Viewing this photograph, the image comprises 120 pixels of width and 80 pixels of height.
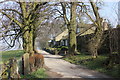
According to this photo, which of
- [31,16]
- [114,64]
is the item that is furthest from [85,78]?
[31,16]

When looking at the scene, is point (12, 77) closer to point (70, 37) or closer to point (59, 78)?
point (59, 78)

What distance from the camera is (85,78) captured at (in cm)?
801

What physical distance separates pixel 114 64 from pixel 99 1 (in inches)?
351

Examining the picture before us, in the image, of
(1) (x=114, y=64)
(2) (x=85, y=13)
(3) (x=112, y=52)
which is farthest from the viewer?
(2) (x=85, y=13)

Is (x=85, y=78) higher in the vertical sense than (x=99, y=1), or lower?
lower

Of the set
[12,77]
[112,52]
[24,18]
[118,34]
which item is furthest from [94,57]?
[12,77]

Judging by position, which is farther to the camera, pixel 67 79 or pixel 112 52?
pixel 112 52

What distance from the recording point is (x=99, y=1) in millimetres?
16406

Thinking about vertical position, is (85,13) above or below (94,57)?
above

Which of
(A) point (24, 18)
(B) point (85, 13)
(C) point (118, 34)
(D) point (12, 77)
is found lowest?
(D) point (12, 77)

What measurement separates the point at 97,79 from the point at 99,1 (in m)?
11.0

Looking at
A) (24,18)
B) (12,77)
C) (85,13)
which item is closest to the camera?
(12,77)

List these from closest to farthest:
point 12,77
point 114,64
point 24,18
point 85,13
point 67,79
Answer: point 12,77
point 67,79
point 114,64
point 24,18
point 85,13

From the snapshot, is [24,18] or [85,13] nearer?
[24,18]
